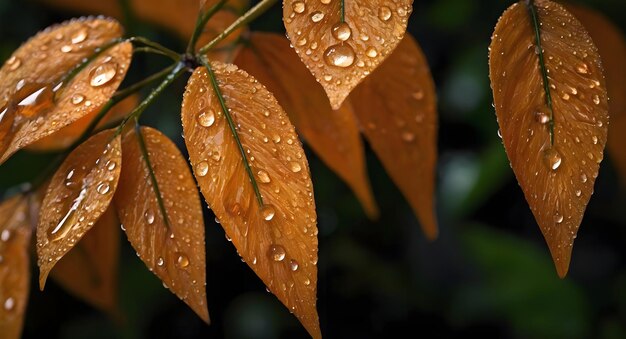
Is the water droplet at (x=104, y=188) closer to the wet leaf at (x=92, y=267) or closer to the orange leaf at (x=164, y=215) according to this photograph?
the orange leaf at (x=164, y=215)

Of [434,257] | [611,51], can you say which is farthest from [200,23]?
[434,257]

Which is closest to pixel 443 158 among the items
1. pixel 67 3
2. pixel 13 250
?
pixel 67 3

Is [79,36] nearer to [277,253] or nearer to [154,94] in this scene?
[154,94]

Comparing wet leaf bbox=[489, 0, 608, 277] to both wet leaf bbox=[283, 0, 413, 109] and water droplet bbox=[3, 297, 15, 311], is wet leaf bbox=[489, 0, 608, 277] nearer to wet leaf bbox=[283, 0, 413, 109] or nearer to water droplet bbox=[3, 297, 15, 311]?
wet leaf bbox=[283, 0, 413, 109]

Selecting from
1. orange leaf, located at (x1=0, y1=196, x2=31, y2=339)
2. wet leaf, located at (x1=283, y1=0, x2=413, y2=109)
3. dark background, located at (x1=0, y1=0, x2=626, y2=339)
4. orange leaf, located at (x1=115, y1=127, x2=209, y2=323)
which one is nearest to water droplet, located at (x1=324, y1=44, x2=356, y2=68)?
wet leaf, located at (x1=283, y1=0, x2=413, y2=109)

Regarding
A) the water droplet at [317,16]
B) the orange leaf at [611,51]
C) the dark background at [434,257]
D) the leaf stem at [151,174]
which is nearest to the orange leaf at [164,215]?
the leaf stem at [151,174]

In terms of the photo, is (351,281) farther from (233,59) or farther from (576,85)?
(576,85)

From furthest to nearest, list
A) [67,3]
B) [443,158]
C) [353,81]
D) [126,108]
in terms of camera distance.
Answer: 1. [443,158]
2. [67,3]
3. [126,108]
4. [353,81]
